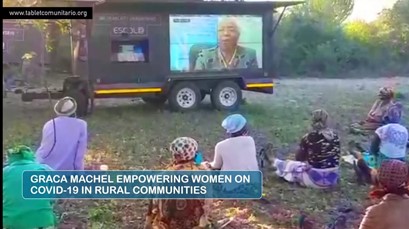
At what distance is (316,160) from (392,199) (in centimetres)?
29

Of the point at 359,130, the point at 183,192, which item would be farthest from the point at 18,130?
the point at 359,130

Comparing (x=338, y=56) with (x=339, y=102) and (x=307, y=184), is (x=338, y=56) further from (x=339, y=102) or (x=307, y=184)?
(x=307, y=184)

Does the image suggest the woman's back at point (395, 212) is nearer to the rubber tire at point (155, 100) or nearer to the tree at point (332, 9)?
the tree at point (332, 9)

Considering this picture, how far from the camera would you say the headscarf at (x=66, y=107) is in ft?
7.66

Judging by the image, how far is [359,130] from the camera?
2.41 metres

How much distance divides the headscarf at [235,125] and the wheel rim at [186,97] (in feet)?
0.50

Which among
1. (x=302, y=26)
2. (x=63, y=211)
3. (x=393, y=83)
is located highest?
(x=302, y=26)

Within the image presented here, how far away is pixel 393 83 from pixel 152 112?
809mm

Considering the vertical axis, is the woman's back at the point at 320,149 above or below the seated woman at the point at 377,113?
below

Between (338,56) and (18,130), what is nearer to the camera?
(18,130)

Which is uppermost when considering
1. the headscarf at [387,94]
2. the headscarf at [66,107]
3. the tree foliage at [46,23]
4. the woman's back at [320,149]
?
the tree foliage at [46,23]
